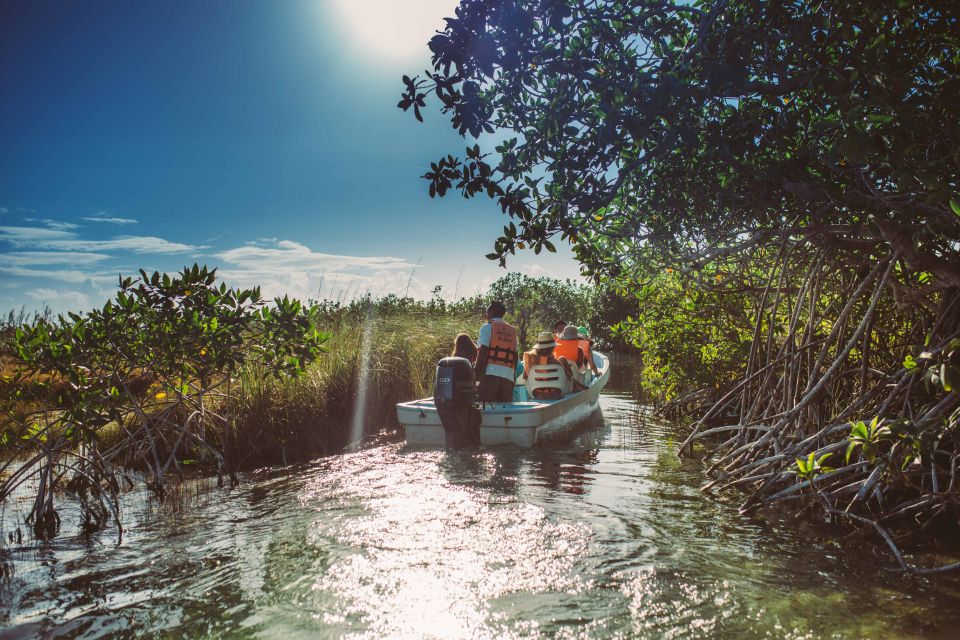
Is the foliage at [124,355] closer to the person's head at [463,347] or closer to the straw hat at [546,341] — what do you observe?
the person's head at [463,347]

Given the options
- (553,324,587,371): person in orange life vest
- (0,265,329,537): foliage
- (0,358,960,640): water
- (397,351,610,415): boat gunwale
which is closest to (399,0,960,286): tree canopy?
(0,358,960,640): water

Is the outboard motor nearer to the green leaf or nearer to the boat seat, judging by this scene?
the boat seat

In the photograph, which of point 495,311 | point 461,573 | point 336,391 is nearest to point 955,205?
point 461,573

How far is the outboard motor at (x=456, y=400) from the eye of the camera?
8.52 metres

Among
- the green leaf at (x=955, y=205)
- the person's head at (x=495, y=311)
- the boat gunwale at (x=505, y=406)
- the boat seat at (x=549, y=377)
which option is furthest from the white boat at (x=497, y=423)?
the green leaf at (x=955, y=205)

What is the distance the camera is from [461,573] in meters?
4.40

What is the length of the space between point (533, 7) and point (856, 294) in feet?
11.4

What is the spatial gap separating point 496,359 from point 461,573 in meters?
5.32

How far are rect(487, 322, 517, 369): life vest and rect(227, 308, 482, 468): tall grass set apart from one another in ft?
8.31

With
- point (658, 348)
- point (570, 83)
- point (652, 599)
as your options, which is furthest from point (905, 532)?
point (658, 348)

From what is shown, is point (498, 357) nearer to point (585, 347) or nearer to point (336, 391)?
point (336, 391)

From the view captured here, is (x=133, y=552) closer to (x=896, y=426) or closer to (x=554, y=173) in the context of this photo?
(x=554, y=173)

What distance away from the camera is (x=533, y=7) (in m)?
4.02

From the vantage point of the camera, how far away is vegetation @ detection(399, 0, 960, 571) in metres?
3.60
